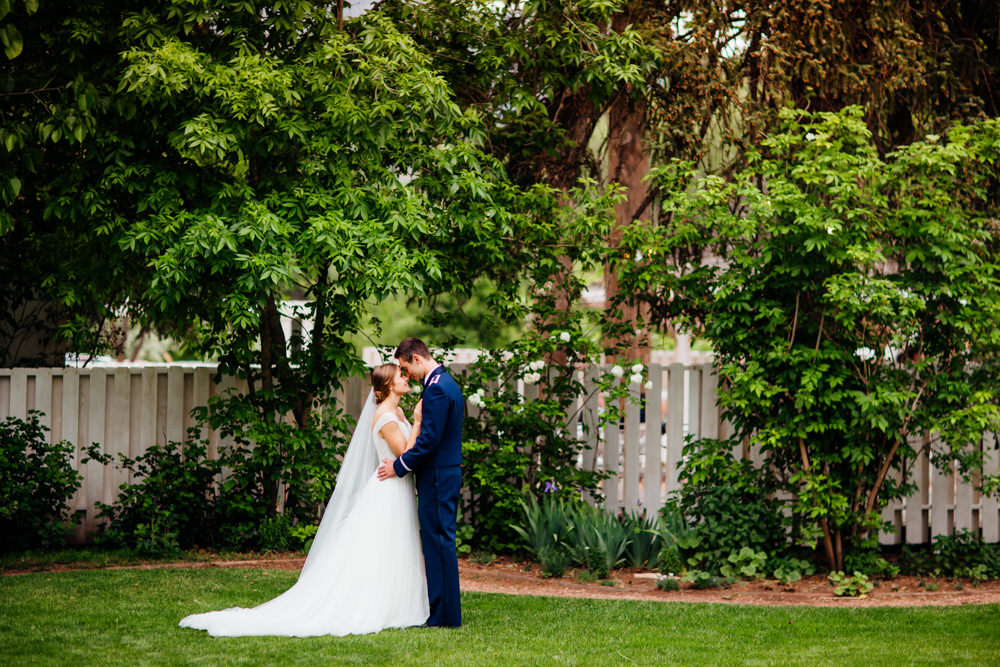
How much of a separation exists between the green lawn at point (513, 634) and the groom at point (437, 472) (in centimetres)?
24

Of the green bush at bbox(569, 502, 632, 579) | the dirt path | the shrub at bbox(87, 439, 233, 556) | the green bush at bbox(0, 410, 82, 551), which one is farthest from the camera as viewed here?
the shrub at bbox(87, 439, 233, 556)

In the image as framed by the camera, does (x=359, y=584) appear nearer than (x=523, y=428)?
Yes

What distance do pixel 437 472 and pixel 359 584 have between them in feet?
2.83

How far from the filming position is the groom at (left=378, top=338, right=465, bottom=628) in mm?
6246

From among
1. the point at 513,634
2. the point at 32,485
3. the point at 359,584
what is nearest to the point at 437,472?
the point at 359,584

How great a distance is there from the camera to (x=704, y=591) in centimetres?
764

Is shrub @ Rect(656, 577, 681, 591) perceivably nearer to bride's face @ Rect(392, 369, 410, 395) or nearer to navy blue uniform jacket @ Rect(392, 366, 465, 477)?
navy blue uniform jacket @ Rect(392, 366, 465, 477)

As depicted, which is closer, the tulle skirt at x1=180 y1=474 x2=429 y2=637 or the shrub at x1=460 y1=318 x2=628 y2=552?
the tulle skirt at x1=180 y1=474 x2=429 y2=637

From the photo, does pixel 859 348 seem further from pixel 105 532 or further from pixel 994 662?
pixel 105 532

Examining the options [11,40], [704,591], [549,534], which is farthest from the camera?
[549,534]

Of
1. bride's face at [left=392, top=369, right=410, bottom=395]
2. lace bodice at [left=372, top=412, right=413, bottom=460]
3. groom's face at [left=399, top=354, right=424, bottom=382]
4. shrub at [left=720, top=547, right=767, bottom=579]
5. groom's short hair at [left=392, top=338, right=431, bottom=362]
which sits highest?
groom's short hair at [left=392, top=338, right=431, bottom=362]

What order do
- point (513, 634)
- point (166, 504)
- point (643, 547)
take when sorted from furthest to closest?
point (166, 504)
point (643, 547)
point (513, 634)

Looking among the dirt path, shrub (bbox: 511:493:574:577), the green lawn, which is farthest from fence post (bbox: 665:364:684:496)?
the green lawn

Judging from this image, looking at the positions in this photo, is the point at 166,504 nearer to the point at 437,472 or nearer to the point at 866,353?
the point at 437,472
